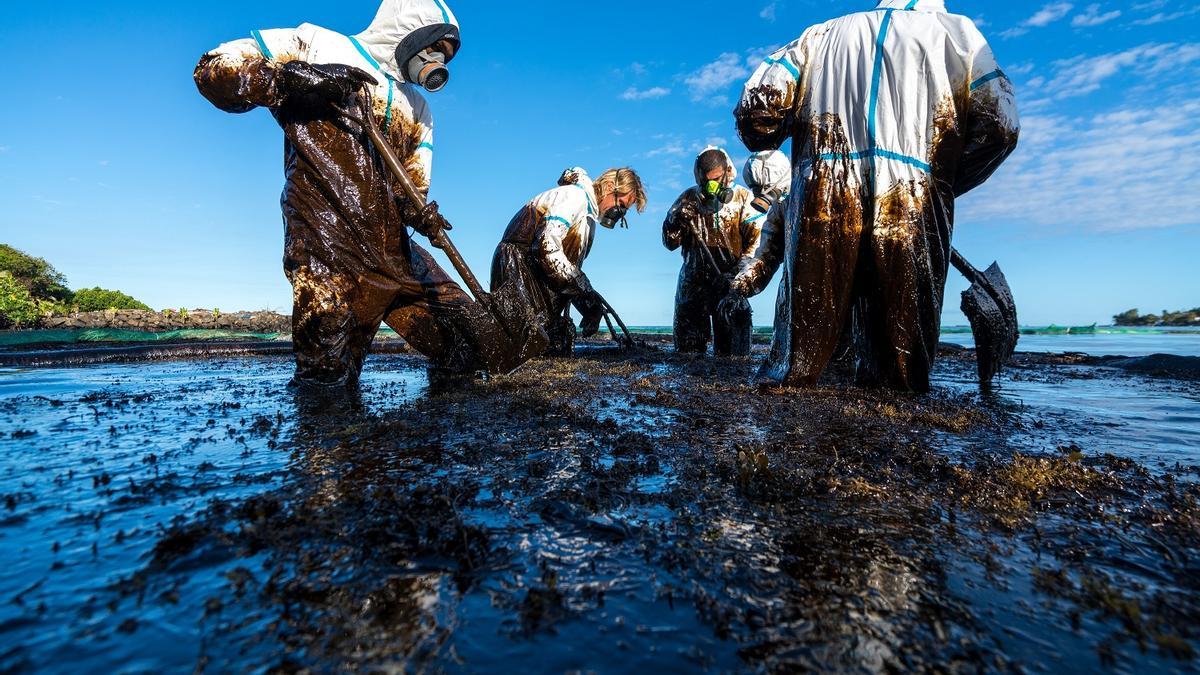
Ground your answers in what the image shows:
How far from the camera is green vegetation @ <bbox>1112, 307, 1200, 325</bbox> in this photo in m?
22.2

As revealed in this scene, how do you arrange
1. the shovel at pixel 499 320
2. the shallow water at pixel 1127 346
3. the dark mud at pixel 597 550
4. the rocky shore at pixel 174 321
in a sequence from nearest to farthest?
the dark mud at pixel 597 550 → the shovel at pixel 499 320 → the shallow water at pixel 1127 346 → the rocky shore at pixel 174 321

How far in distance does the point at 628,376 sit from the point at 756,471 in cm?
320

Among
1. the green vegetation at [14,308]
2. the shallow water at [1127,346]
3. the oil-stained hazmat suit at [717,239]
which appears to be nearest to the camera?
the oil-stained hazmat suit at [717,239]

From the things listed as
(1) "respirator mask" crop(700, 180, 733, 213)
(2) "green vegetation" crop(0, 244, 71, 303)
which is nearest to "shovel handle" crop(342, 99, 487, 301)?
(1) "respirator mask" crop(700, 180, 733, 213)

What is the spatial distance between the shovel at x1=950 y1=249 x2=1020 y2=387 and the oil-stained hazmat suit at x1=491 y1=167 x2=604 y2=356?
14.2 feet

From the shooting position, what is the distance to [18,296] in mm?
17156

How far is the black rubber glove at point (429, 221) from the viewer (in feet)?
14.2

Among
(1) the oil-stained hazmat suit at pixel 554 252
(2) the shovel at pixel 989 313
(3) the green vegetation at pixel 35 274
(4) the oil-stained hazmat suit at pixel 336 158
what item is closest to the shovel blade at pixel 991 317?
(2) the shovel at pixel 989 313

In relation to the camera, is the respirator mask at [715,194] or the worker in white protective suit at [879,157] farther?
the respirator mask at [715,194]

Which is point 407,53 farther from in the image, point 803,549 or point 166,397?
point 803,549

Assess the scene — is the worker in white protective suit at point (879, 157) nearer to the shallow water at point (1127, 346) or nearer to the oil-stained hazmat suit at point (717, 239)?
the oil-stained hazmat suit at point (717, 239)

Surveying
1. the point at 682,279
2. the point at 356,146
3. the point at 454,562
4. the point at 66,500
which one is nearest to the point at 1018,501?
the point at 454,562

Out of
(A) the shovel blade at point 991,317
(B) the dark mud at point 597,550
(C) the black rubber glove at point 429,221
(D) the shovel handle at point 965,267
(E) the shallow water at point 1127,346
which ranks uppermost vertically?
(C) the black rubber glove at point 429,221

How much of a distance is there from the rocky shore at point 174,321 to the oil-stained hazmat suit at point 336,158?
15.8 metres
